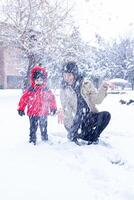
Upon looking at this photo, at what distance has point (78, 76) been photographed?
21.6ft

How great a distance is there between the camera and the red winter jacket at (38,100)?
22.2 ft

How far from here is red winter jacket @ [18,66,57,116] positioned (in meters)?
6.78

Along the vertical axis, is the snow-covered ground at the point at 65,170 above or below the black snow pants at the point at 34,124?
below

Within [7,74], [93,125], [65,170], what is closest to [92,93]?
[93,125]

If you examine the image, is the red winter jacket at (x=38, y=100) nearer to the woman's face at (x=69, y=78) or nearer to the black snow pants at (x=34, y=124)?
the black snow pants at (x=34, y=124)

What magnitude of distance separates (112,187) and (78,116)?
7.91ft

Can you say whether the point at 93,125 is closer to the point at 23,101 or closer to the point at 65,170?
the point at 23,101

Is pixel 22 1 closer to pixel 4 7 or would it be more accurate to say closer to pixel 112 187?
pixel 4 7

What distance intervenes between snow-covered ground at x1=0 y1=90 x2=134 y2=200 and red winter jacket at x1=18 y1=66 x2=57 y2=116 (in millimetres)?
630

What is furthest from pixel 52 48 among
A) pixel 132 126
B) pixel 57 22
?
pixel 132 126

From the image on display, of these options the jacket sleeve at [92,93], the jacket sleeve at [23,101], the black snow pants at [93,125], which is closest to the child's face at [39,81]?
the jacket sleeve at [23,101]

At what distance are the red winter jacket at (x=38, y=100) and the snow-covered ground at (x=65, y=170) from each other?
63 cm

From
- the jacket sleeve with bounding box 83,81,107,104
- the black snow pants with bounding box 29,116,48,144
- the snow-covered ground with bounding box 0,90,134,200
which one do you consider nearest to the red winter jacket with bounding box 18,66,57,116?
the black snow pants with bounding box 29,116,48,144

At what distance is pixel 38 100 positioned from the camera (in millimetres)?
6785
